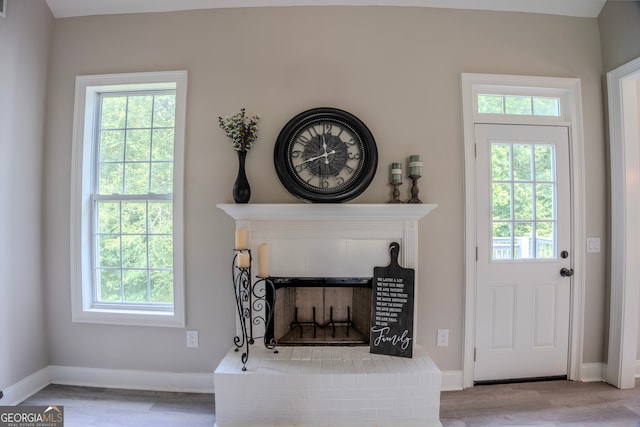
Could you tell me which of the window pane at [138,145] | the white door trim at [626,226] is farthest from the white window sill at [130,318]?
the white door trim at [626,226]

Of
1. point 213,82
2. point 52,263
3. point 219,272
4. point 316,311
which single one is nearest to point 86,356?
point 52,263

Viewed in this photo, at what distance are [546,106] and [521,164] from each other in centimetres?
53

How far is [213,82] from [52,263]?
6.20 ft

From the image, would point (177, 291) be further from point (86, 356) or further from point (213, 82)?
point (213, 82)

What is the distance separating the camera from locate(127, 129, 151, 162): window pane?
220cm

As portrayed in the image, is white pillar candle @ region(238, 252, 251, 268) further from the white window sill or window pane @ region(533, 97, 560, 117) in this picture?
window pane @ region(533, 97, 560, 117)

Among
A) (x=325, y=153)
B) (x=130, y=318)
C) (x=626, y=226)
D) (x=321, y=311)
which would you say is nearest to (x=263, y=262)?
(x=321, y=311)

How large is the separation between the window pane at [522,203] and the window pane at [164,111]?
2.80m

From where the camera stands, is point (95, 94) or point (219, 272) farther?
point (95, 94)

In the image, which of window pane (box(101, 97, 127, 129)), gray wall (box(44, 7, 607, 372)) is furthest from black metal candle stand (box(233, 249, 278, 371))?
window pane (box(101, 97, 127, 129))

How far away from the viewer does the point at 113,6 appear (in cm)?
209

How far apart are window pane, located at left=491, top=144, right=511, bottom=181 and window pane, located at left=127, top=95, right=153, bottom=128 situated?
9.10 ft

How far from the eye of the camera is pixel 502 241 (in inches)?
82.8

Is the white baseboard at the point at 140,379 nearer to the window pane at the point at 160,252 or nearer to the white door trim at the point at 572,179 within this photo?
the white door trim at the point at 572,179
